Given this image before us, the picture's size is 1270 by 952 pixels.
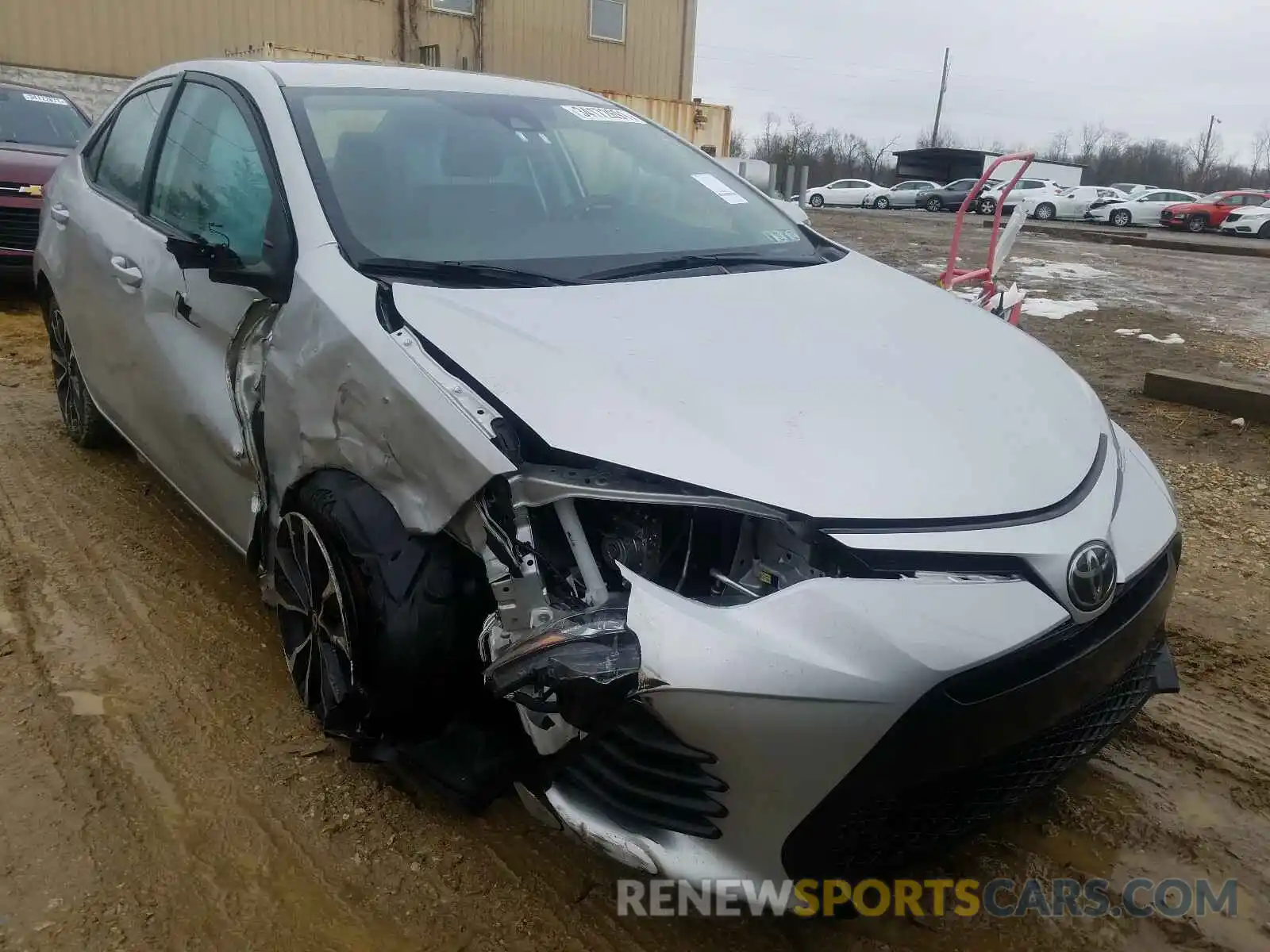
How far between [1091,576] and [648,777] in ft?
2.82

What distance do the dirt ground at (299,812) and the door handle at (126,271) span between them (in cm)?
97

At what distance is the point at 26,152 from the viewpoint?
780 cm

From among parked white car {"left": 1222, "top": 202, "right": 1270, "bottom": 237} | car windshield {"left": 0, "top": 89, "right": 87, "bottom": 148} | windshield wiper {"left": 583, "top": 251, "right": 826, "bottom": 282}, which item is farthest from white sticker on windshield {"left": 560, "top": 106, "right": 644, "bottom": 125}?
parked white car {"left": 1222, "top": 202, "right": 1270, "bottom": 237}

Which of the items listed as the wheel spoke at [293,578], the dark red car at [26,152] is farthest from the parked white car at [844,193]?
the wheel spoke at [293,578]

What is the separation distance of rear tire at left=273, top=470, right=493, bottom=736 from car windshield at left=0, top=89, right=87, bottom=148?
7.76 meters

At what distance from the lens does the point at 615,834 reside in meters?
1.75

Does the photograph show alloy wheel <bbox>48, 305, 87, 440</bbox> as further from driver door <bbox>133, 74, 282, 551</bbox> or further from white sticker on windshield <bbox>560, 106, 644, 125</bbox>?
white sticker on windshield <bbox>560, 106, 644, 125</bbox>

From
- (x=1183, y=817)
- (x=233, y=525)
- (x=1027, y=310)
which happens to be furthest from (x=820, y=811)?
(x=1027, y=310)

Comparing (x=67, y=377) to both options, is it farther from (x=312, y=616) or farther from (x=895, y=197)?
(x=895, y=197)

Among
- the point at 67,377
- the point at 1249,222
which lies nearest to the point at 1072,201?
the point at 1249,222

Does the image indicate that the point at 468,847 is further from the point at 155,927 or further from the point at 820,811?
the point at 820,811

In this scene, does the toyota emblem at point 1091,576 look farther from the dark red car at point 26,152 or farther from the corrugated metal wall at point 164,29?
the corrugated metal wall at point 164,29

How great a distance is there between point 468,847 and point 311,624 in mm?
680

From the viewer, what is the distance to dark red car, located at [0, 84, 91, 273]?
24.4 feet
